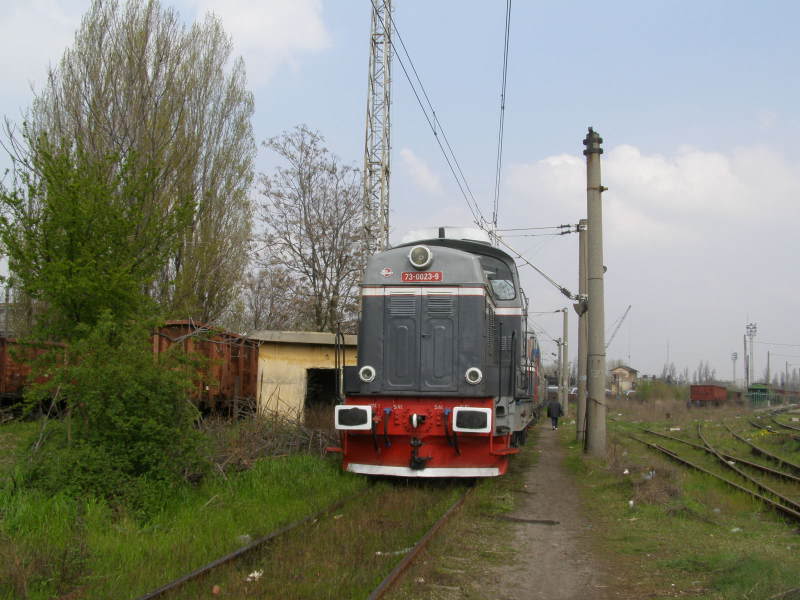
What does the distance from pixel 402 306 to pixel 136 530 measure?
4.78 m

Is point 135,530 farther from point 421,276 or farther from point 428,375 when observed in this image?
point 421,276

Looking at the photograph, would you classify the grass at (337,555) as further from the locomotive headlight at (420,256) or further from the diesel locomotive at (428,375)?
the locomotive headlight at (420,256)

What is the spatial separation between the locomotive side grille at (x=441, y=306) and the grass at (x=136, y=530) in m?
2.61

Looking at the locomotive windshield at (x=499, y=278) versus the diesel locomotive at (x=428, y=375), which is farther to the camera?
the locomotive windshield at (x=499, y=278)

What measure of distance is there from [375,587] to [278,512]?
2.83 metres

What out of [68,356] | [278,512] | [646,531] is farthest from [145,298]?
[646,531]

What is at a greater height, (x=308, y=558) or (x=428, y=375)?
(x=428, y=375)

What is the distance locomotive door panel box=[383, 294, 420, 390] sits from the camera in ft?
33.3

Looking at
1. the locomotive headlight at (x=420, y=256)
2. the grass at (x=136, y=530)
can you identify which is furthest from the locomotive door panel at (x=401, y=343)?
the grass at (x=136, y=530)

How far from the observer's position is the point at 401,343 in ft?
33.8

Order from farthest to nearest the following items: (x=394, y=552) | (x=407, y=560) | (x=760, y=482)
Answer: (x=760, y=482) → (x=394, y=552) → (x=407, y=560)

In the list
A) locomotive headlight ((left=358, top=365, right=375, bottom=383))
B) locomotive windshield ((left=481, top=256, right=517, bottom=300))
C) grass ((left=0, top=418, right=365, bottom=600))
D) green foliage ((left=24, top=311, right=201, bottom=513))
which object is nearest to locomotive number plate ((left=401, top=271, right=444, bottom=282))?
locomotive windshield ((left=481, top=256, right=517, bottom=300))

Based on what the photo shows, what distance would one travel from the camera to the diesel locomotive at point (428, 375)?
31.4ft

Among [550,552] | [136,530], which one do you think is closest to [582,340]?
[550,552]
